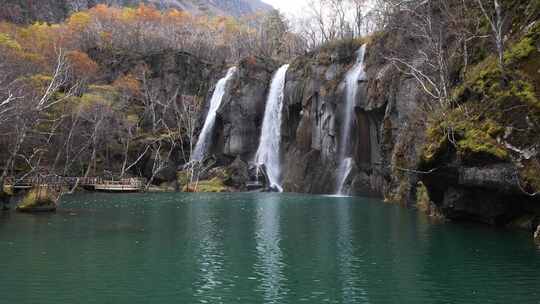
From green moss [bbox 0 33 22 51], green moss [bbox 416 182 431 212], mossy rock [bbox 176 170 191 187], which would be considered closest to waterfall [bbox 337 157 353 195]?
green moss [bbox 416 182 431 212]

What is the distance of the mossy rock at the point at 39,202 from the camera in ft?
100.0

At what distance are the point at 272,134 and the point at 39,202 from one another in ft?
112

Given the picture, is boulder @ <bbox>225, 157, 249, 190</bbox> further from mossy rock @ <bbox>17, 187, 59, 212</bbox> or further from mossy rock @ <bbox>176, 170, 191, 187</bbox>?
mossy rock @ <bbox>17, 187, 59, 212</bbox>

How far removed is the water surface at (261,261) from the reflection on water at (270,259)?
0.13 feet

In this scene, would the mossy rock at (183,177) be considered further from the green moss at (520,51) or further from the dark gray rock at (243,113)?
the green moss at (520,51)

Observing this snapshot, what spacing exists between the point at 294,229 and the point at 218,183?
114ft

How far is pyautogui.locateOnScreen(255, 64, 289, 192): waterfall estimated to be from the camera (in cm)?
5999

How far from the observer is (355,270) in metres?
15.6

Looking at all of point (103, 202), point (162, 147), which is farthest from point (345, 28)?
point (103, 202)

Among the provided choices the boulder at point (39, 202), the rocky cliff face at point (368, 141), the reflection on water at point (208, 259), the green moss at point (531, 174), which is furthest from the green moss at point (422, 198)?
the boulder at point (39, 202)

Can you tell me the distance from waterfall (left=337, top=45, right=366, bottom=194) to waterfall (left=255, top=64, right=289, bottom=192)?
9.44 metres

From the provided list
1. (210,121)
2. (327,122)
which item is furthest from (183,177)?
A: (327,122)

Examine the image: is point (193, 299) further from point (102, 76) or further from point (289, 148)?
point (102, 76)

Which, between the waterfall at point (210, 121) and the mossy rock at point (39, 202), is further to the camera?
the waterfall at point (210, 121)
